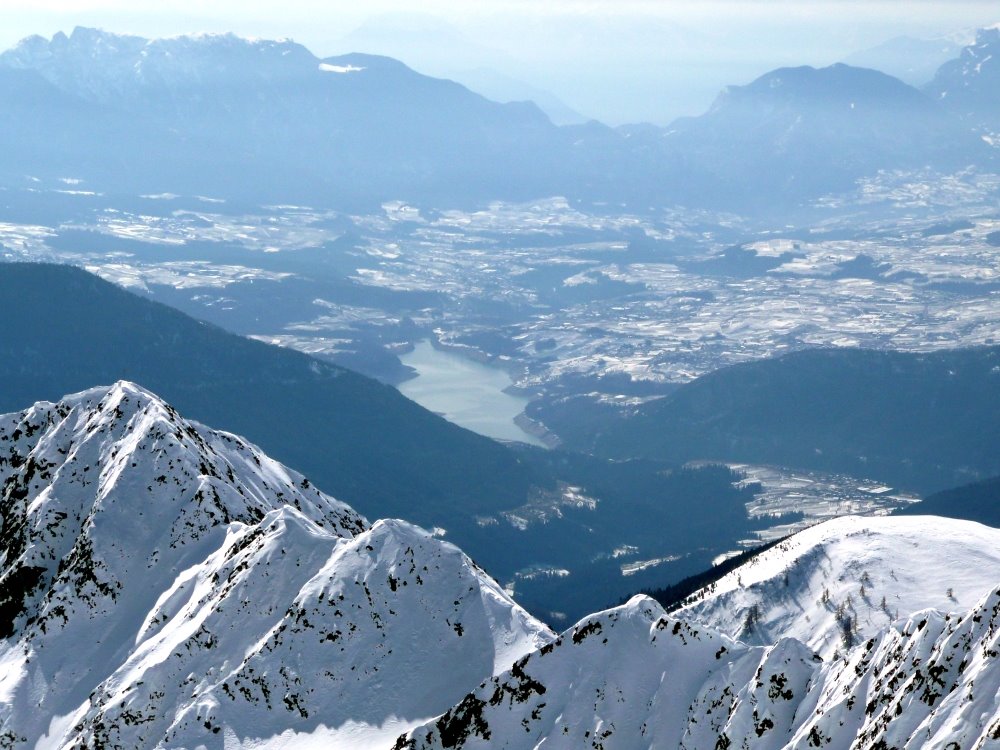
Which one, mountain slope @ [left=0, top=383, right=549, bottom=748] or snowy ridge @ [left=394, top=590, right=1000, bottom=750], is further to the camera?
mountain slope @ [left=0, top=383, right=549, bottom=748]

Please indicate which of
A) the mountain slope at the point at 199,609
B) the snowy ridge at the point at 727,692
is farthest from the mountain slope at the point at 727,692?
the mountain slope at the point at 199,609

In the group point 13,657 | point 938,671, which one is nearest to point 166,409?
point 13,657

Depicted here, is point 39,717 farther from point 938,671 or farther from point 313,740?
point 938,671

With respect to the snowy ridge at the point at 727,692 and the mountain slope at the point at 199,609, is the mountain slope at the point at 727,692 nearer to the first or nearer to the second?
the snowy ridge at the point at 727,692

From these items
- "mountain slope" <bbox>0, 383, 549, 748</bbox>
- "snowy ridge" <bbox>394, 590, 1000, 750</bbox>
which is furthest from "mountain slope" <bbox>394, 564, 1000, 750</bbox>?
"mountain slope" <bbox>0, 383, 549, 748</bbox>

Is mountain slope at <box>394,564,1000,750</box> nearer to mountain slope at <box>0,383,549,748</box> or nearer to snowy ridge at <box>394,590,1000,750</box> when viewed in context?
snowy ridge at <box>394,590,1000,750</box>
